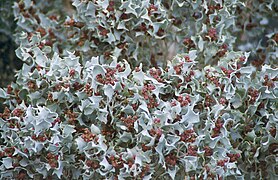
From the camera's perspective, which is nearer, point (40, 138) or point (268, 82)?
point (40, 138)

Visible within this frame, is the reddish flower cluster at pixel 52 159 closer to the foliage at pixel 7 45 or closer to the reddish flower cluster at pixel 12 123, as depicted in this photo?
the reddish flower cluster at pixel 12 123

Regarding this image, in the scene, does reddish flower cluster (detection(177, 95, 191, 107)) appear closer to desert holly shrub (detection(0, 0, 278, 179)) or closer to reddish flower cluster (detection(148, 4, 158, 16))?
desert holly shrub (detection(0, 0, 278, 179))

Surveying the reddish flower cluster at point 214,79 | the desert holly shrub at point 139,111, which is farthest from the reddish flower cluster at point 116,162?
the reddish flower cluster at point 214,79

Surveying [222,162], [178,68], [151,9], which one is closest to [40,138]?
[178,68]

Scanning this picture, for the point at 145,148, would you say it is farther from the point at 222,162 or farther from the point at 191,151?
the point at 222,162

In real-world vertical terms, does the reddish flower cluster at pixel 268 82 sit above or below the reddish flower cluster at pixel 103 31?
above

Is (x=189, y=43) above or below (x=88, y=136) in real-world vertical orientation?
above

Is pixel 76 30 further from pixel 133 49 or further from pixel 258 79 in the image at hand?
pixel 258 79

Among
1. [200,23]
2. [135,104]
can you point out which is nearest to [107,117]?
[135,104]
